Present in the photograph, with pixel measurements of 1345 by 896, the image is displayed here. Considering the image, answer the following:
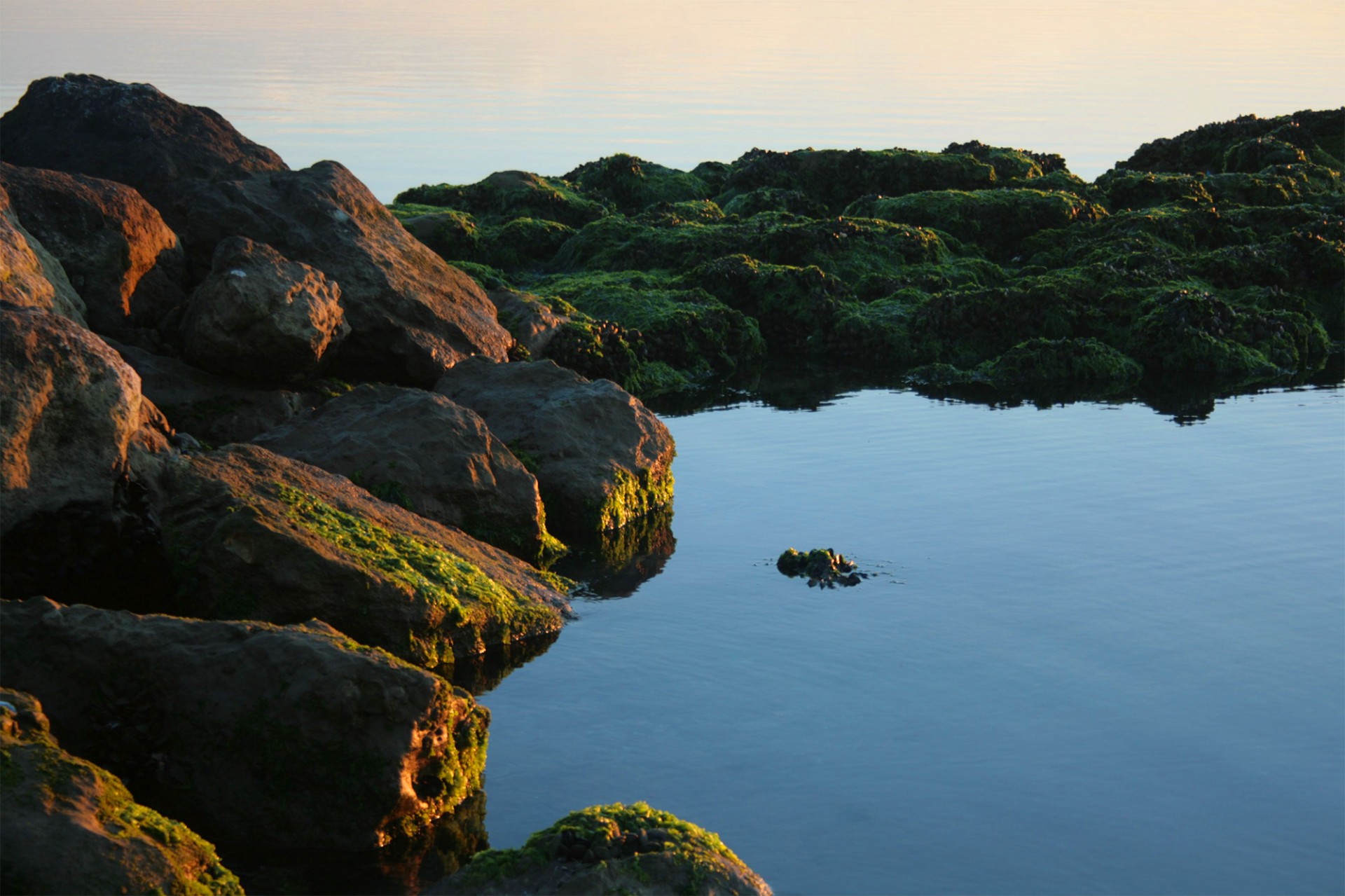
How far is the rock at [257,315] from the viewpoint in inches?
540

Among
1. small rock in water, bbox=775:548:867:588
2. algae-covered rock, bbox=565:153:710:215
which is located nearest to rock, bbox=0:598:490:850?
small rock in water, bbox=775:548:867:588

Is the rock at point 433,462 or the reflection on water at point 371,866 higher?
the rock at point 433,462

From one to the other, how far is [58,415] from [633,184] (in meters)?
32.7

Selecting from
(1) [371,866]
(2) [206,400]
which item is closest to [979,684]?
(1) [371,866]

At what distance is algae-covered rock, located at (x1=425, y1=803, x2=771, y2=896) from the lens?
650 cm

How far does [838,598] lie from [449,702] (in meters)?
4.81

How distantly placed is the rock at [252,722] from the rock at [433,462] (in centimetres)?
476

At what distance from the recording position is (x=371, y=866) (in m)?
7.62

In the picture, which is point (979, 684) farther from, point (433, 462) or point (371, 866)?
point (433, 462)

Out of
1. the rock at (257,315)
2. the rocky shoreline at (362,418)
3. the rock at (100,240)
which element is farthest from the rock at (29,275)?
the rock at (257,315)

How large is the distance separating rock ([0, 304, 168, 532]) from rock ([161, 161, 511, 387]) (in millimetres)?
5555

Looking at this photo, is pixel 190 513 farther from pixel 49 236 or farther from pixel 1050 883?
pixel 1050 883

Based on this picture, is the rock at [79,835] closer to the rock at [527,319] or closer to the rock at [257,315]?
the rock at [257,315]

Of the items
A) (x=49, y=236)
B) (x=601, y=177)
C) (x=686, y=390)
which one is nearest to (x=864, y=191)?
(x=601, y=177)
